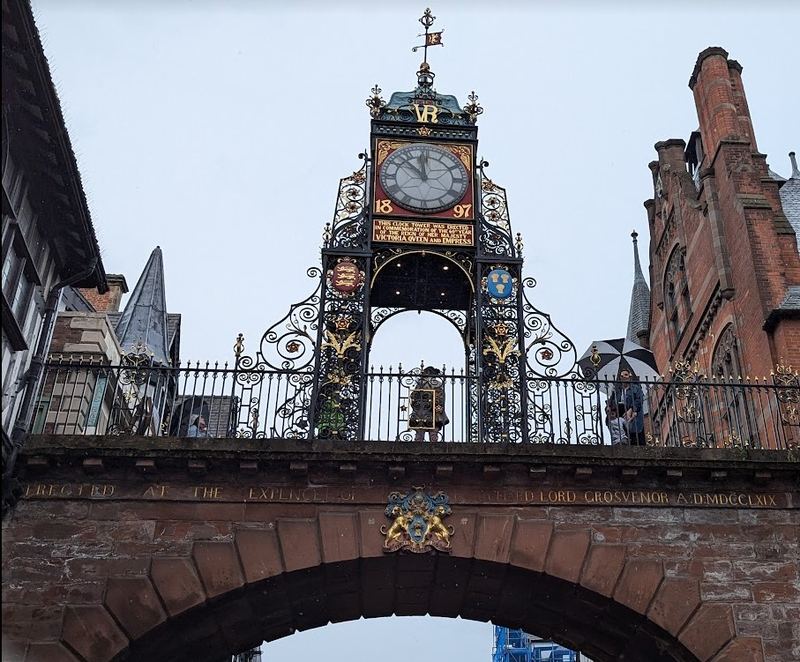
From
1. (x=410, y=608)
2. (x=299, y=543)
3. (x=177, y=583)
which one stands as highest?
(x=299, y=543)

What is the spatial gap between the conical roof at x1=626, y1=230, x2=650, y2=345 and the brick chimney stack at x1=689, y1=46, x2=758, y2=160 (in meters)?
8.07

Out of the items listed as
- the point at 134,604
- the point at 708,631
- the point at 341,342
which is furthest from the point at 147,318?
the point at 708,631

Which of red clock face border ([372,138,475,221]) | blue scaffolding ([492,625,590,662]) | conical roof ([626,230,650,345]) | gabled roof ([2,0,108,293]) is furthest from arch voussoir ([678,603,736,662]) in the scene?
blue scaffolding ([492,625,590,662])

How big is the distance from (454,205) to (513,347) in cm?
309

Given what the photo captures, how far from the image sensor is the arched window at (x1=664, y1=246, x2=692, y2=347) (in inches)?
1103

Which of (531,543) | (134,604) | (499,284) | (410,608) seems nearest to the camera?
(134,604)

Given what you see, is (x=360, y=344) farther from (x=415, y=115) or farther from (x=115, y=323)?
(x=115, y=323)

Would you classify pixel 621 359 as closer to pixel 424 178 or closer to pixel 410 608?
pixel 424 178

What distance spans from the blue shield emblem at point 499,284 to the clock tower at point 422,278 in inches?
1.0

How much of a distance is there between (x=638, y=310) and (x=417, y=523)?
2254 cm

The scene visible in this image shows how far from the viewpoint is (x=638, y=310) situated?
3528cm

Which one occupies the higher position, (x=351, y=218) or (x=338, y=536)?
(x=351, y=218)

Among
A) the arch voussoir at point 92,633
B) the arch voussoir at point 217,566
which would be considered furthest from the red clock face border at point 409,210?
the arch voussoir at point 92,633

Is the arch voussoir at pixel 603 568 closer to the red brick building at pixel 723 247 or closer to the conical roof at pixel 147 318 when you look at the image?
the red brick building at pixel 723 247
